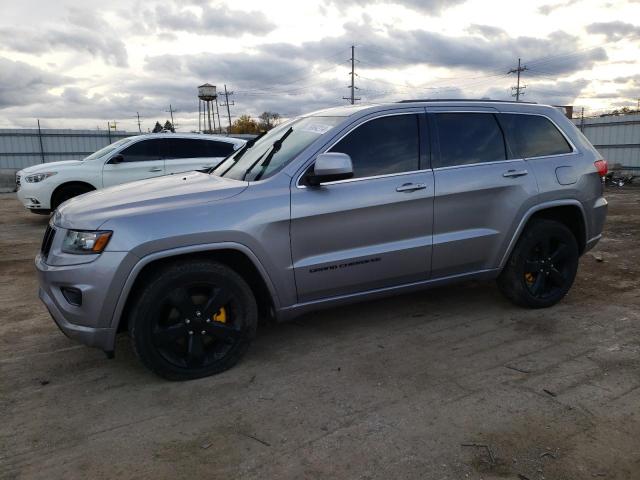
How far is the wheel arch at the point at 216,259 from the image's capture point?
3205mm

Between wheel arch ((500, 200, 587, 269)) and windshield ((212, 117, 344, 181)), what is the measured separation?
5.99 feet

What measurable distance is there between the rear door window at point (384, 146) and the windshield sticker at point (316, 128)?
170 millimetres

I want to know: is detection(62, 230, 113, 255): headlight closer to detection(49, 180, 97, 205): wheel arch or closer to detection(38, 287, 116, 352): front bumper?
detection(38, 287, 116, 352): front bumper

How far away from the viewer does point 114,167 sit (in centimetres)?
941

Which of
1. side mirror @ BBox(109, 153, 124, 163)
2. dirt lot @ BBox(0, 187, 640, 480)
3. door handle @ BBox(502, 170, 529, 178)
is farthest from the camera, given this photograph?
side mirror @ BBox(109, 153, 124, 163)

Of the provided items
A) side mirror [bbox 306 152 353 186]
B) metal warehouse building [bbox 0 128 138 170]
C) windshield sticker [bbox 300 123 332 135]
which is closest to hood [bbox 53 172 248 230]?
side mirror [bbox 306 152 353 186]

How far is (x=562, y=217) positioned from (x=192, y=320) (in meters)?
3.45

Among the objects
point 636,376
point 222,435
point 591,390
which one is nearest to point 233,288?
point 222,435

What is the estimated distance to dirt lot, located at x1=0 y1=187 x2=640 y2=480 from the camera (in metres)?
2.61

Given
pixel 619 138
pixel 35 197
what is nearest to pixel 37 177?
pixel 35 197

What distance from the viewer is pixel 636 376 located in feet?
11.2

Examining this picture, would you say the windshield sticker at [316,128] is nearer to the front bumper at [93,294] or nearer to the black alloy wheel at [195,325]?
the black alloy wheel at [195,325]

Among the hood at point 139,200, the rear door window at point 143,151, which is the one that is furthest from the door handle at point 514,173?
the rear door window at point 143,151

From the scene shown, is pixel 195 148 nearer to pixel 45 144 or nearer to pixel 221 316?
pixel 221 316
